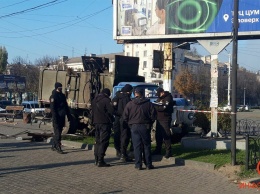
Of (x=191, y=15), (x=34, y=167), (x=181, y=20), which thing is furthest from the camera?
(x=181, y=20)

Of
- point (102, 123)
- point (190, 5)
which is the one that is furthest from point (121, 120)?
point (190, 5)

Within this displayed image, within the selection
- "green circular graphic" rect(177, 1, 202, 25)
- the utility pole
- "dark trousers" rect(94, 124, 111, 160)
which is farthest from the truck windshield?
"dark trousers" rect(94, 124, 111, 160)

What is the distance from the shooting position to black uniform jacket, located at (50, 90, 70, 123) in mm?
12656

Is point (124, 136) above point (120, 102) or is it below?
below

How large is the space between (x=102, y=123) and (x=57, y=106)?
2.40 meters

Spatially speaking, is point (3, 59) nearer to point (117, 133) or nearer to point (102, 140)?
point (117, 133)

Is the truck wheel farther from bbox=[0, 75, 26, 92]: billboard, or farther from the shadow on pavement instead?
bbox=[0, 75, 26, 92]: billboard

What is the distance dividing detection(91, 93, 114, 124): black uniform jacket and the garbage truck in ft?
21.6

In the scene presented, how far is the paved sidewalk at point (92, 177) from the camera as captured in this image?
844 centimetres

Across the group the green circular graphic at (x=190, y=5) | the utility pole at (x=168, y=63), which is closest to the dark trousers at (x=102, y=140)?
the green circular graphic at (x=190, y=5)

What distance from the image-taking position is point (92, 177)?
950cm

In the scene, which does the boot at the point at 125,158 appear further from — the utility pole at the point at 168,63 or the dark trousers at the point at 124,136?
the utility pole at the point at 168,63

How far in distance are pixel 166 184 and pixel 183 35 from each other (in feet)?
31.3

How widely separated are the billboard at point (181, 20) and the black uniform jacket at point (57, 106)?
657cm
